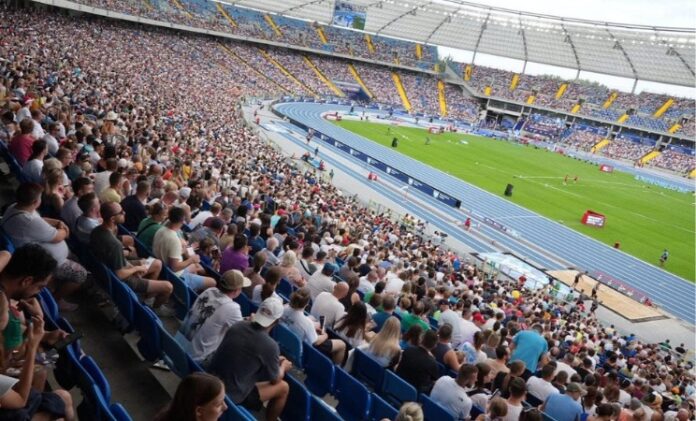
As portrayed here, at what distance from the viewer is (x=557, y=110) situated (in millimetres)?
74750

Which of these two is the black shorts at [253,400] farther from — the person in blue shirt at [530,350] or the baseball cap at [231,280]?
the person in blue shirt at [530,350]

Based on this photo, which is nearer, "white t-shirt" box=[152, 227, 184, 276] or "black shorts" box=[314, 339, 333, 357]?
"black shorts" box=[314, 339, 333, 357]

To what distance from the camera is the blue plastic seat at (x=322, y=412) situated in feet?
13.8

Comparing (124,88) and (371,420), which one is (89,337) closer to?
(371,420)

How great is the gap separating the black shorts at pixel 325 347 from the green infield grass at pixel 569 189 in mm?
26067

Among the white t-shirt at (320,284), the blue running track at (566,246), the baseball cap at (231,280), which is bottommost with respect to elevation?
the blue running track at (566,246)

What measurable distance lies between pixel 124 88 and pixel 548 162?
127ft

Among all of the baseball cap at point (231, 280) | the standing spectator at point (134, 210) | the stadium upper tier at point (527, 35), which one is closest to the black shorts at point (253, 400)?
the baseball cap at point (231, 280)

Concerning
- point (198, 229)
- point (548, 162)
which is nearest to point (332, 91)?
point (548, 162)

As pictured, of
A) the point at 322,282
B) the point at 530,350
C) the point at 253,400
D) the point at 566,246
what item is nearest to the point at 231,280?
the point at 253,400

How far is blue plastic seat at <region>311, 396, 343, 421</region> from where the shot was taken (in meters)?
4.19

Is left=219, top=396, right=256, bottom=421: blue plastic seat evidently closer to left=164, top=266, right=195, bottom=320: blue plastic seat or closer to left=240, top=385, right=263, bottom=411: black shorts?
left=240, top=385, right=263, bottom=411: black shorts

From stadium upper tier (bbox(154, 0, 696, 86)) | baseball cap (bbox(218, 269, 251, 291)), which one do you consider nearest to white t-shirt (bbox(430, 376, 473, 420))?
baseball cap (bbox(218, 269, 251, 291))

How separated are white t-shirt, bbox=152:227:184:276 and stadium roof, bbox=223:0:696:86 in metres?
67.0
